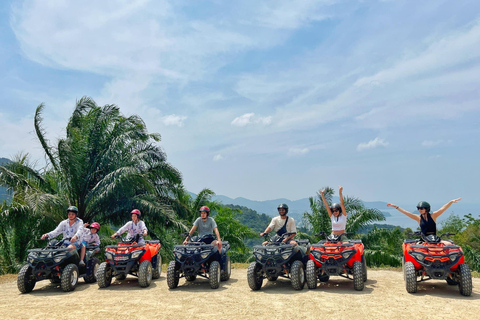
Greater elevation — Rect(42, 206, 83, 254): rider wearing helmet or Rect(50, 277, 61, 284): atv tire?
Rect(42, 206, 83, 254): rider wearing helmet

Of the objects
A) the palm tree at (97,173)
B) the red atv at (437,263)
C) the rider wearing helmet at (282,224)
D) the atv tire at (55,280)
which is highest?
the palm tree at (97,173)

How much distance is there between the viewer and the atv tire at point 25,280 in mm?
9312

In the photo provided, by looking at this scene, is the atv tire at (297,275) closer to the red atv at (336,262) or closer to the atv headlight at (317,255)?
the red atv at (336,262)

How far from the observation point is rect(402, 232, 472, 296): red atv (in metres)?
7.96

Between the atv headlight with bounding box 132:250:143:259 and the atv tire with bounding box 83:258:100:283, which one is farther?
the atv tire with bounding box 83:258:100:283

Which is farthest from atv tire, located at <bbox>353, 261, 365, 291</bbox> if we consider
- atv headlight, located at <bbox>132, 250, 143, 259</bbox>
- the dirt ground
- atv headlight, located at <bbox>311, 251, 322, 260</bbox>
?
atv headlight, located at <bbox>132, 250, 143, 259</bbox>

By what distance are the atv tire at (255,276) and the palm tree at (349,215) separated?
9307mm

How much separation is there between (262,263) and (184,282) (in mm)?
2559

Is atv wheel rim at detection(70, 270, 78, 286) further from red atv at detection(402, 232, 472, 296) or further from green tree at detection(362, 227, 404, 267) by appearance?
green tree at detection(362, 227, 404, 267)

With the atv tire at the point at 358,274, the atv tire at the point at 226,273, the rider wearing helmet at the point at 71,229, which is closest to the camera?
the atv tire at the point at 358,274

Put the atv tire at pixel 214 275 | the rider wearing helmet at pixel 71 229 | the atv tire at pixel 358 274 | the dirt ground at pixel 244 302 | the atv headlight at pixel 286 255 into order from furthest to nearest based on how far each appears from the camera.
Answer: the rider wearing helmet at pixel 71 229 → the atv tire at pixel 214 275 → the atv headlight at pixel 286 255 → the atv tire at pixel 358 274 → the dirt ground at pixel 244 302

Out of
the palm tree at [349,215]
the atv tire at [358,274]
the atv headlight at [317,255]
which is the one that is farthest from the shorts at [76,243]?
the palm tree at [349,215]

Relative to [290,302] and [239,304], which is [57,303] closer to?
[239,304]

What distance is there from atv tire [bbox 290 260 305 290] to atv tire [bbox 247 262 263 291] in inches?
29.7
